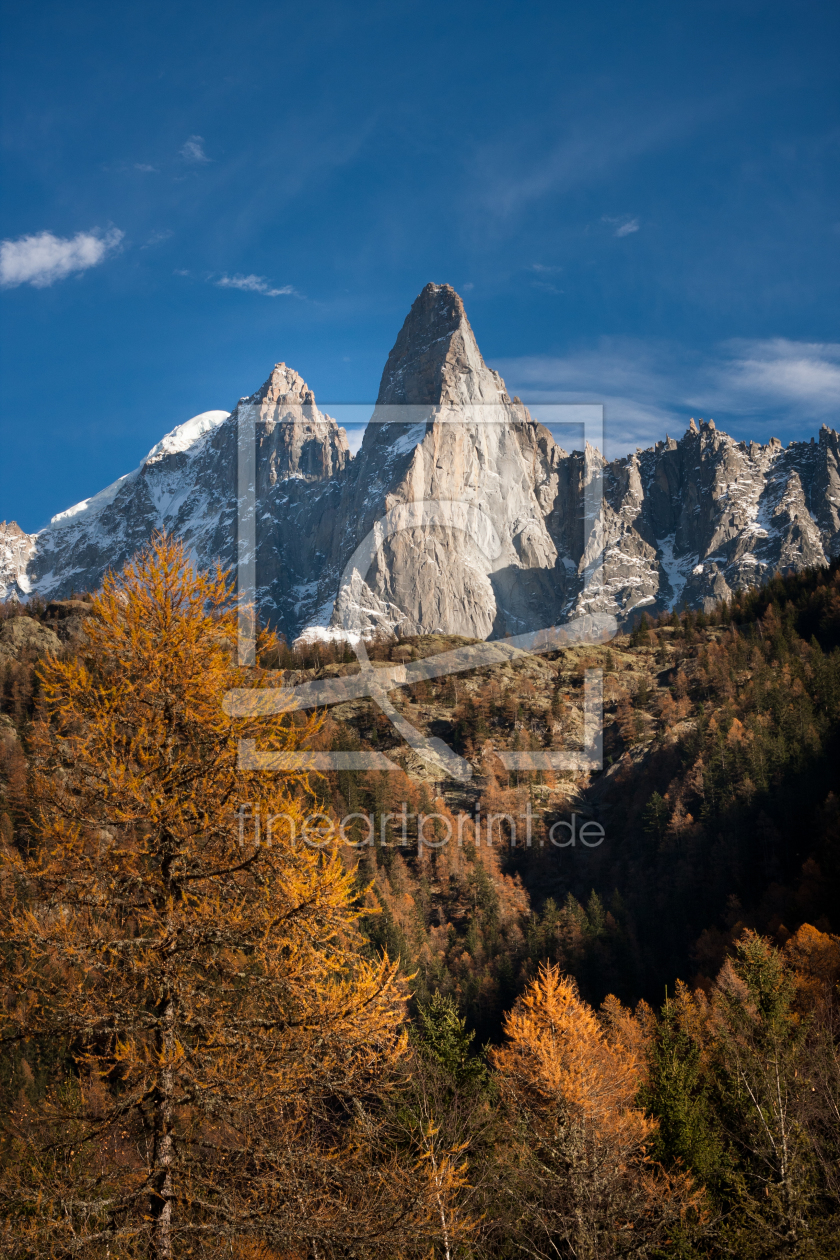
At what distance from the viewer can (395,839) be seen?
90.9 m

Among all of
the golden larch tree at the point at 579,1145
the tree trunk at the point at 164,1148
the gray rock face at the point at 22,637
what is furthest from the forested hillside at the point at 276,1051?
the gray rock face at the point at 22,637

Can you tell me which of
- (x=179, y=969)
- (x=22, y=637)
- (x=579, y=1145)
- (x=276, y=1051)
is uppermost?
(x=22, y=637)

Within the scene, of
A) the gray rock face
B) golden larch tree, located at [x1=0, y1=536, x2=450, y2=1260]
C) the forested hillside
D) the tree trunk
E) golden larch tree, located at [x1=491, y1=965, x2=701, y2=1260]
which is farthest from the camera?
the gray rock face

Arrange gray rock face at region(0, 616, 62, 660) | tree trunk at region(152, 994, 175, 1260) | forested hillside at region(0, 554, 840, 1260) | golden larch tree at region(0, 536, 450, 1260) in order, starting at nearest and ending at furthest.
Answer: tree trunk at region(152, 994, 175, 1260), golden larch tree at region(0, 536, 450, 1260), forested hillside at region(0, 554, 840, 1260), gray rock face at region(0, 616, 62, 660)

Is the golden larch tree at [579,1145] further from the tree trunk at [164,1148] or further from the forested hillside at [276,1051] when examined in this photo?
the tree trunk at [164,1148]

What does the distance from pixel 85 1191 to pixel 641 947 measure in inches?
3019

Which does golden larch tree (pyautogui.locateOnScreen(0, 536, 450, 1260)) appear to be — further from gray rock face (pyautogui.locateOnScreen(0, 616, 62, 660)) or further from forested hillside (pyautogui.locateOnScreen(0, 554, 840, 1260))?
gray rock face (pyautogui.locateOnScreen(0, 616, 62, 660))

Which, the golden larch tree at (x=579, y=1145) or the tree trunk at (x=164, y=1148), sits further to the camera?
the golden larch tree at (x=579, y=1145)

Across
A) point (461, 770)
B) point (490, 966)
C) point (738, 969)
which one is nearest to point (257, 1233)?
point (738, 969)

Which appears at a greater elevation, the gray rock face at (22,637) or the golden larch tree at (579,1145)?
the gray rock face at (22,637)

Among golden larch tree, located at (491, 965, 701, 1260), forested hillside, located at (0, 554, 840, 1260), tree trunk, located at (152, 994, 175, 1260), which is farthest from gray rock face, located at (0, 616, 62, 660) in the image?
tree trunk, located at (152, 994, 175, 1260)

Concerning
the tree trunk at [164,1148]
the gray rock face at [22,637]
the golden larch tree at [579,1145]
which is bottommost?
the golden larch tree at [579,1145]

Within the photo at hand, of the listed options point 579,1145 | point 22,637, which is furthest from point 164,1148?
point 22,637

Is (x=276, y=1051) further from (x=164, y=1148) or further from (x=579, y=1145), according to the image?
(x=579, y=1145)
